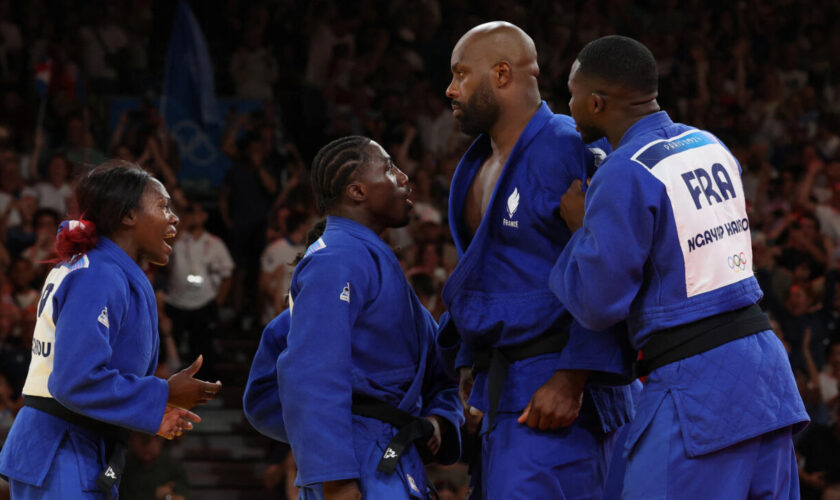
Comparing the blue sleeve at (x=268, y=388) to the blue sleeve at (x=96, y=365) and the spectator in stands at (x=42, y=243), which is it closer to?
the blue sleeve at (x=96, y=365)

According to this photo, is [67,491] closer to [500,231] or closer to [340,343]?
[340,343]

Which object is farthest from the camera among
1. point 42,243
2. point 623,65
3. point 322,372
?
point 42,243

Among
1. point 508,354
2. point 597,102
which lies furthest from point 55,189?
point 597,102

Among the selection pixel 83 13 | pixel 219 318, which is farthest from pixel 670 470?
pixel 83 13

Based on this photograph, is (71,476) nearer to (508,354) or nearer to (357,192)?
(357,192)

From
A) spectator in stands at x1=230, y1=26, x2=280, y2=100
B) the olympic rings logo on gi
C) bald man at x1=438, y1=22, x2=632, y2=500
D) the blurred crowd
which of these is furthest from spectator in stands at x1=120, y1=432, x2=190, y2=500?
spectator in stands at x1=230, y1=26, x2=280, y2=100

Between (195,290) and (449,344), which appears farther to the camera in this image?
(195,290)

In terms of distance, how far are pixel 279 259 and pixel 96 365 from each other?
5560 millimetres

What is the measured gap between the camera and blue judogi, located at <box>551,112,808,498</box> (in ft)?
9.55

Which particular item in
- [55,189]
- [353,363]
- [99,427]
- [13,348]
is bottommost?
[13,348]

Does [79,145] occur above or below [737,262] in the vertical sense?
below

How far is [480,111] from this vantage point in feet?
11.8

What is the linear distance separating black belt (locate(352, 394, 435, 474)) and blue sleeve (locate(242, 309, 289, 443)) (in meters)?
0.38

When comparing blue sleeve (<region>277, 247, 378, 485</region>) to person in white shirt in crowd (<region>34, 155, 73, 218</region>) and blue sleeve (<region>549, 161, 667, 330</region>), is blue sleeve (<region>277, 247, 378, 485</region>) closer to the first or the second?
blue sleeve (<region>549, 161, 667, 330</region>)
